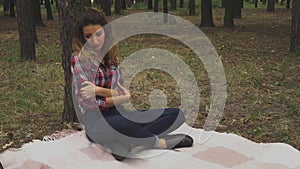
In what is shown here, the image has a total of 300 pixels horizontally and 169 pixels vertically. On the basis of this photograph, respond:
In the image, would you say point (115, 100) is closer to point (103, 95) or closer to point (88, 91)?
point (103, 95)

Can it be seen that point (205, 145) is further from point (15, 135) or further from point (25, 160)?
point (15, 135)

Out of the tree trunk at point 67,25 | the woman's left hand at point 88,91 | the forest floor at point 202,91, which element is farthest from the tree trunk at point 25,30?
the woman's left hand at point 88,91

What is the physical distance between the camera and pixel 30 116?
4918 millimetres

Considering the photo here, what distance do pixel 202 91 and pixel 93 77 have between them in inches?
103

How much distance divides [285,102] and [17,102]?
129 inches

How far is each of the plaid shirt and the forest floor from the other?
88cm

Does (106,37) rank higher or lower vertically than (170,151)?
higher

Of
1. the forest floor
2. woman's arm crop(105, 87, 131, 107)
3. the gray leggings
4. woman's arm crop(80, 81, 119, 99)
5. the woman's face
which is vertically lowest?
the forest floor

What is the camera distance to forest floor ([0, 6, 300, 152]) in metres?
4.48

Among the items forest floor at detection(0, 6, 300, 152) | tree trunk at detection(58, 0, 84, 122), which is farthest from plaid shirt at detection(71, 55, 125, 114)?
forest floor at detection(0, 6, 300, 152)

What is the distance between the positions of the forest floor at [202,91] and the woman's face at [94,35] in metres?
1.19

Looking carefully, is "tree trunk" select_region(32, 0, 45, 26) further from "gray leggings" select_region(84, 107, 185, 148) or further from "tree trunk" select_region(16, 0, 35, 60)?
"gray leggings" select_region(84, 107, 185, 148)

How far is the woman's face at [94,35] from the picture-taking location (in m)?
3.60

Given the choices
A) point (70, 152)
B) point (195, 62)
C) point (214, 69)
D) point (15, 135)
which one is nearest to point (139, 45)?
point (195, 62)
